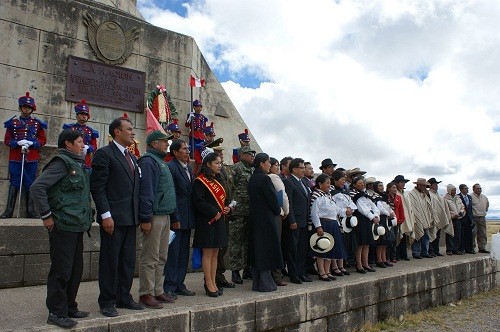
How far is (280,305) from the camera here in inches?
197

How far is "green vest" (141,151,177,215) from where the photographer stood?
4547 millimetres

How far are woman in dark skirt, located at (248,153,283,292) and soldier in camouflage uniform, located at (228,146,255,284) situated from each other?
0.55 meters

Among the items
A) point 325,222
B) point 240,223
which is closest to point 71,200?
point 240,223

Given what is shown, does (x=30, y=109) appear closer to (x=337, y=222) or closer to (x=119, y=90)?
(x=119, y=90)

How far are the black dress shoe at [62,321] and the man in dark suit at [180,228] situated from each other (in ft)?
5.27

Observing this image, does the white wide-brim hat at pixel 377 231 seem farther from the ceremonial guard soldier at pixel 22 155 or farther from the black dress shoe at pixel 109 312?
the ceremonial guard soldier at pixel 22 155

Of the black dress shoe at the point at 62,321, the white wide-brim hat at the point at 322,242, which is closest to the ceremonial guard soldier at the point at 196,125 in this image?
the white wide-brim hat at the point at 322,242

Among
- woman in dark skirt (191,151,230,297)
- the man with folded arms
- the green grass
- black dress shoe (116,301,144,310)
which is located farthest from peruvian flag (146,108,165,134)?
the man with folded arms

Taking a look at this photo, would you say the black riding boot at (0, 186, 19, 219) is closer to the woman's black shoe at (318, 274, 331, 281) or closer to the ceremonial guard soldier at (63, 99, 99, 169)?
the ceremonial guard soldier at (63, 99, 99, 169)

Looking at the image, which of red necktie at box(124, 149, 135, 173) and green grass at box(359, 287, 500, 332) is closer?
red necktie at box(124, 149, 135, 173)

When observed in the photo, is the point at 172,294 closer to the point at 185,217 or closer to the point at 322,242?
the point at 185,217

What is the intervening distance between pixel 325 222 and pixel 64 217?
4262 millimetres

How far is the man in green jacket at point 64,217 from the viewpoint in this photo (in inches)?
138

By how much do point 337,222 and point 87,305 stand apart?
13.3 ft
